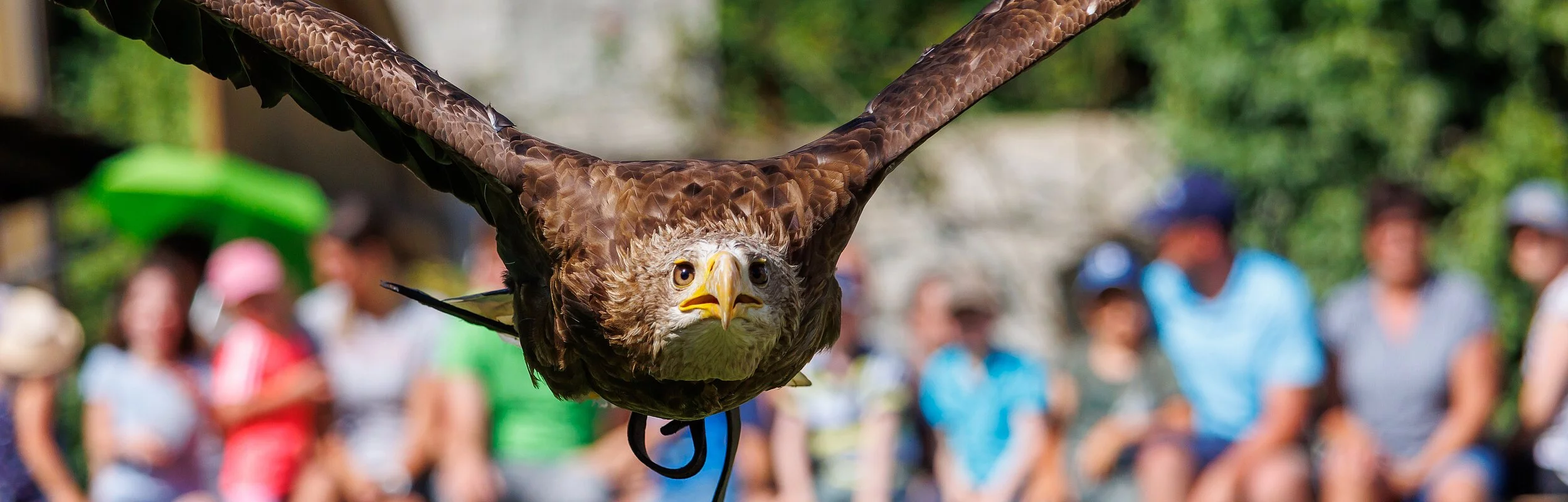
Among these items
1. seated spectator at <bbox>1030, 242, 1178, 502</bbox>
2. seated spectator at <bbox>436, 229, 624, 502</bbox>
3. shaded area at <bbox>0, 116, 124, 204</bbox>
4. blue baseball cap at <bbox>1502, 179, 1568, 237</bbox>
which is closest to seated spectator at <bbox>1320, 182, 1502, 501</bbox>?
blue baseball cap at <bbox>1502, 179, 1568, 237</bbox>

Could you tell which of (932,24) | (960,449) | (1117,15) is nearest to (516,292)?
(1117,15)

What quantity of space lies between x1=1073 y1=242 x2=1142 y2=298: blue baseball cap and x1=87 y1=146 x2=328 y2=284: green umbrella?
155 inches

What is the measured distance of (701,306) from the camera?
3348 millimetres

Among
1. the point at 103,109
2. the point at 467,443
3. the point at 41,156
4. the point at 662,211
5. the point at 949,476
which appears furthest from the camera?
the point at 103,109

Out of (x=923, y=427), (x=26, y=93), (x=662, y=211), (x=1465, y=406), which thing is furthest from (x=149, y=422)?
(x=1465, y=406)

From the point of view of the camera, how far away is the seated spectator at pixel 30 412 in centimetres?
629

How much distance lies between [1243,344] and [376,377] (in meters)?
3.47

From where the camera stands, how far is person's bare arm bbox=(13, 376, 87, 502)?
629cm

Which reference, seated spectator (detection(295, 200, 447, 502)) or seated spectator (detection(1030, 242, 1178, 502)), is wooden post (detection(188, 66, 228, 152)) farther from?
seated spectator (detection(1030, 242, 1178, 502))

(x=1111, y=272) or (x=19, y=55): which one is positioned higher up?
(x=19, y=55)

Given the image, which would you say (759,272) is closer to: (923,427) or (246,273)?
(923,427)

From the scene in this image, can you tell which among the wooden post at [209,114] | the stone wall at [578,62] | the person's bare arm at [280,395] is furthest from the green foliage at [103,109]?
the person's bare arm at [280,395]

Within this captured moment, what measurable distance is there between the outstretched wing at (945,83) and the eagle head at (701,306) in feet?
1.20

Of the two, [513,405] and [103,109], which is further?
[103,109]
